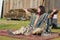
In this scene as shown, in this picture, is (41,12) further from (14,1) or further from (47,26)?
(14,1)

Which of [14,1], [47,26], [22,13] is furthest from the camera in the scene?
[14,1]

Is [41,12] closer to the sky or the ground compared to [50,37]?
closer to the sky

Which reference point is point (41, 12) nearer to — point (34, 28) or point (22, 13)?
point (34, 28)

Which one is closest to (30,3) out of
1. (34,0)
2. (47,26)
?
(34,0)

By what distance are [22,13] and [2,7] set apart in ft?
10.2

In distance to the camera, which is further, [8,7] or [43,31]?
[8,7]

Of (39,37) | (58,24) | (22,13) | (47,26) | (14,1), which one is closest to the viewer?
(39,37)

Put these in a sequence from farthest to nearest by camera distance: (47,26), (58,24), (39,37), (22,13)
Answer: (22,13) < (58,24) < (47,26) < (39,37)

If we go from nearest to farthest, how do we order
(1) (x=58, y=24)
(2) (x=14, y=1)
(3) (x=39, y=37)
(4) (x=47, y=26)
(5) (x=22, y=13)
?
1. (3) (x=39, y=37)
2. (4) (x=47, y=26)
3. (1) (x=58, y=24)
4. (5) (x=22, y=13)
5. (2) (x=14, y=1)

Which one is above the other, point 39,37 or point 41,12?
point 41,12

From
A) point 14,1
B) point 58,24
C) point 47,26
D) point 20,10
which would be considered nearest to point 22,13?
point 20,10

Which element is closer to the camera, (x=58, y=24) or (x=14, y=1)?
(x=58, y=24)

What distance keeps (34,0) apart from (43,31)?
10948 millimetres

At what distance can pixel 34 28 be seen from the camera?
12812mm
